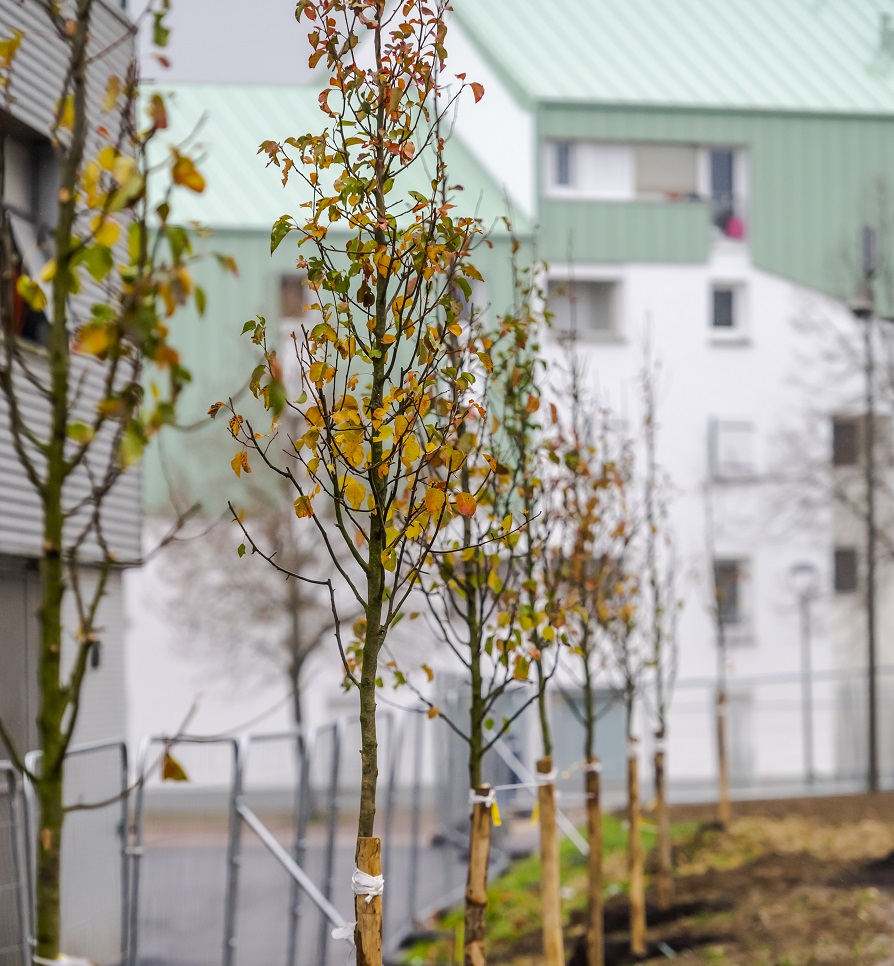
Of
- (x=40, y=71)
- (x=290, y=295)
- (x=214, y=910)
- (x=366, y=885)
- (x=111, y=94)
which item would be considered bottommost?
(x=214, y=910)

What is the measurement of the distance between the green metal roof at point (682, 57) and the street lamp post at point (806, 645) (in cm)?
916

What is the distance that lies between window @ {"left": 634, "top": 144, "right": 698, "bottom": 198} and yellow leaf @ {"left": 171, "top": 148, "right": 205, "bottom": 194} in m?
31.5

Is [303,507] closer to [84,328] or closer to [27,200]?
[84,328]

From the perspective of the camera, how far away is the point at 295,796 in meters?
10.5

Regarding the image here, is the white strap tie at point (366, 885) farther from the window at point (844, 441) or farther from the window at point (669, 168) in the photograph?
the window at point (669, 168)

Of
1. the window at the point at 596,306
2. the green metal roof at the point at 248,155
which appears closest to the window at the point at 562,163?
the green metal roof at the point at 248,155

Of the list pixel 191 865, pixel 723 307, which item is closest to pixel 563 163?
pixel 723 307

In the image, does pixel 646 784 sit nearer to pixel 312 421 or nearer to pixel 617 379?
pixel 617 379

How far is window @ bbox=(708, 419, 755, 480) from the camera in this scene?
110ft

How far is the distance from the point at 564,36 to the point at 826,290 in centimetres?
726

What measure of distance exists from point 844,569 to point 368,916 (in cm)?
3097

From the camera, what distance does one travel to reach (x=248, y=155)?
102 feet

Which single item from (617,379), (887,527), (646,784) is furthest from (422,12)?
(617,379)

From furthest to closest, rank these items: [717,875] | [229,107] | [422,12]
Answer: [229,107] < [717,875] < [422,12]
